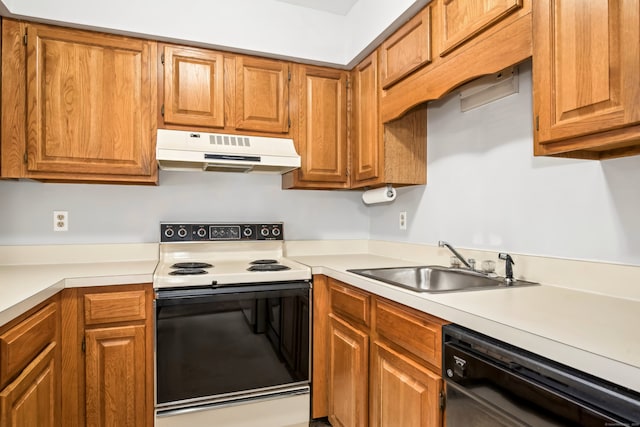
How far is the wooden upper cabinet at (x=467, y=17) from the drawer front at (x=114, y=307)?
5.83 feet

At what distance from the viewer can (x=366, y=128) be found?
230cm

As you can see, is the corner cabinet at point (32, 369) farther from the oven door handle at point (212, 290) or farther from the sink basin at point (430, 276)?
the sink basin at point (430, 276)

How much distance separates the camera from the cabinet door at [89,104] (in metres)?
1.91

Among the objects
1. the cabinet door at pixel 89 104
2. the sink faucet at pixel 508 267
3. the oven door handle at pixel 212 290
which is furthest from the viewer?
the cabinet door at pixel 89 104

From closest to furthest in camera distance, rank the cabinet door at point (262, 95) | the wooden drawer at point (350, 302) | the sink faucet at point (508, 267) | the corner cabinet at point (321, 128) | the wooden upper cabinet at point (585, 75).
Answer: the wooden upper cabinet at point (585, 75) → the sink faucet at point (508, 267) → the wooden drawer at point (350, 302) → the cabinet door at point (262, 95) → the corner cabinet at point (321, 128)

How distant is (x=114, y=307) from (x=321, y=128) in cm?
154

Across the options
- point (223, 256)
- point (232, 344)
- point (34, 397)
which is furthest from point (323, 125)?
point (34, 397)

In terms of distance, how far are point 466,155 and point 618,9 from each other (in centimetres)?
100

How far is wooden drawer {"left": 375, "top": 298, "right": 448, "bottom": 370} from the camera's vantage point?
1.22 meters

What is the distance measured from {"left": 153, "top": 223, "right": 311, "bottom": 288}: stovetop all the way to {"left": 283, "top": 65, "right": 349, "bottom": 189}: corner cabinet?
424 millimetres

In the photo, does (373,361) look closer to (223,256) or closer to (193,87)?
(223,256)

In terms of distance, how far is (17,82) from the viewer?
73.2 inches

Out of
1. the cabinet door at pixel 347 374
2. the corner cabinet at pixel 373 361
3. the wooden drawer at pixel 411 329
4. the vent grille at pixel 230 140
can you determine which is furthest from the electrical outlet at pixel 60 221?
the wooden drawer at pixel 411 329

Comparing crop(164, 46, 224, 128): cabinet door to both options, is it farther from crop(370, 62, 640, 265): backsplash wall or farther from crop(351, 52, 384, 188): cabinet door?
crop(370, 62, 640, 265): backsplash wall
